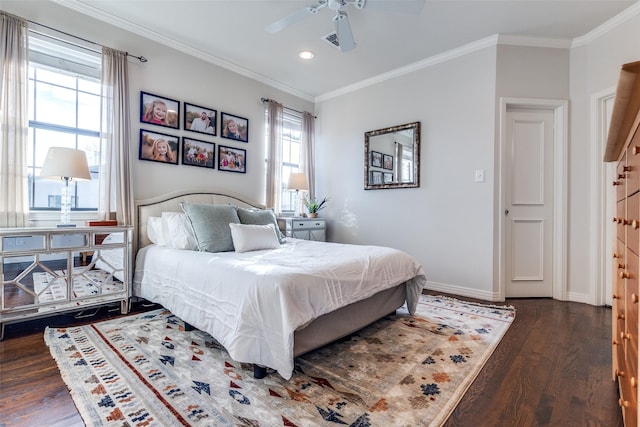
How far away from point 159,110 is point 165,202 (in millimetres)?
997

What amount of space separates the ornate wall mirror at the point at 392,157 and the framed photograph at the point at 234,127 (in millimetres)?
1664

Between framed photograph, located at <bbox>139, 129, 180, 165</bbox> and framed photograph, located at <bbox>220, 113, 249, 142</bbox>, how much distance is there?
0.63 metres

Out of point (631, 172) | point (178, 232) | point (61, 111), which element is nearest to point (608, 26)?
point (631, 172)

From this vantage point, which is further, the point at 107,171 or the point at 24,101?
the point at 107,171

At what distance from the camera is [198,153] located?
357 cm

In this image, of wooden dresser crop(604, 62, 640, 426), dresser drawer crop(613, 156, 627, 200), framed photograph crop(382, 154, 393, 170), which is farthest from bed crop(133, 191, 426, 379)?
framed photograph crop(382, 154, 393, 170)

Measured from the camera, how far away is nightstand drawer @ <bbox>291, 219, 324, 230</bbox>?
4141 mm

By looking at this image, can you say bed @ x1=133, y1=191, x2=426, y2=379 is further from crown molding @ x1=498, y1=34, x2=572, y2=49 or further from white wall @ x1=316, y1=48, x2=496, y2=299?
crown molding @ x1=498, y1=34, x2=572, y2=49

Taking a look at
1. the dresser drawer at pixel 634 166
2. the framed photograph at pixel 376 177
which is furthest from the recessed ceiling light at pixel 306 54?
the dresser drawer at pixel 634 166

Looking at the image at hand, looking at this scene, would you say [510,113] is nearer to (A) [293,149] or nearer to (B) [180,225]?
(A) [293,149]

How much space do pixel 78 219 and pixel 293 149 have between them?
2.90 metres

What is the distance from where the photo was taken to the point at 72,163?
2.38 metres

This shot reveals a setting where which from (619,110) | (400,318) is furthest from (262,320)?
(619,110)

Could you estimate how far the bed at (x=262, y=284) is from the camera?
159 centimetres
